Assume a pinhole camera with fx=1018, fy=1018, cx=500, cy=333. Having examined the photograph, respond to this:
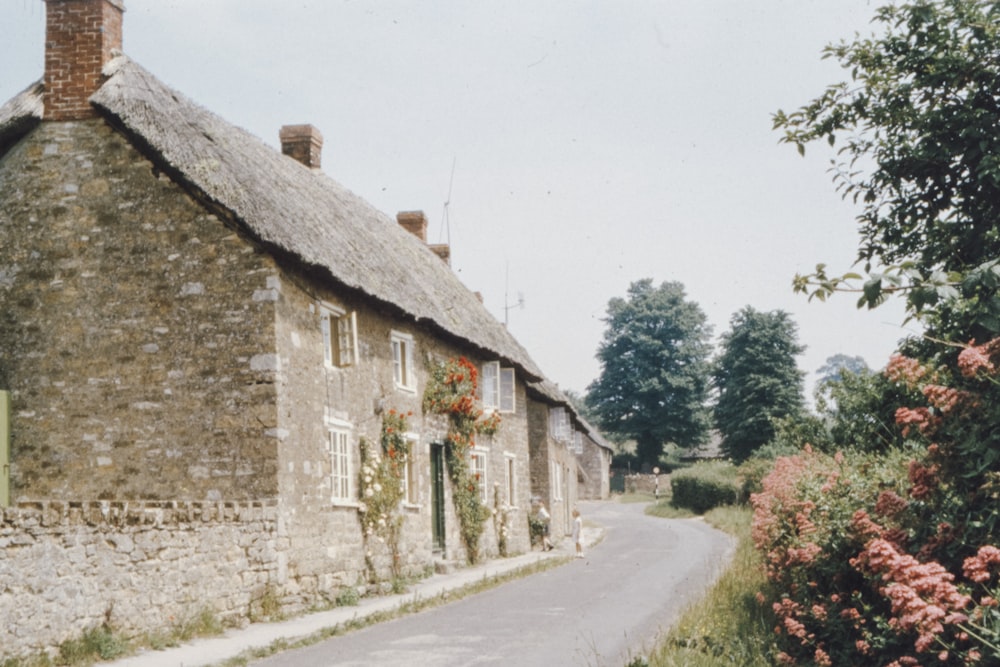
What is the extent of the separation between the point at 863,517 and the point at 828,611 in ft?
2.63

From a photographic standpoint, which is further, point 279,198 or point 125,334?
point 279,198

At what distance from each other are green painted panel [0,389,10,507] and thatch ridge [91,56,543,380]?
418 centimetres

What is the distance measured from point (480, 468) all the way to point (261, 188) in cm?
1099

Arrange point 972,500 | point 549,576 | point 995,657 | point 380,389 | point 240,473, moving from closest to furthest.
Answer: point 995,657 → point 972,500 → point 240,473 → point 380,389 → point 549,576

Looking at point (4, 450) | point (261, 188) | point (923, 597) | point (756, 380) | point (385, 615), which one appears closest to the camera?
point (923, 597)

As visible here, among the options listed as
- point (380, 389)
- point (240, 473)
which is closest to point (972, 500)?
point (240, 473)

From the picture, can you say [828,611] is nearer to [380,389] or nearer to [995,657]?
[995,657]

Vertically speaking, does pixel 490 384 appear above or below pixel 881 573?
above

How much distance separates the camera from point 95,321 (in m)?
15.1

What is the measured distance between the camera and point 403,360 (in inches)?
806

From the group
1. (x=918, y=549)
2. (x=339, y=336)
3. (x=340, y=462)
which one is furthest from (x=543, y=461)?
(x=918, y=549)

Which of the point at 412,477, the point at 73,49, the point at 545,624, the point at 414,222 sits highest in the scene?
the point at 414,222

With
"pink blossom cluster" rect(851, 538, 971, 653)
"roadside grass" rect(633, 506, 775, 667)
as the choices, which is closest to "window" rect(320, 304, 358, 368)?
"roadside grass" rect(633, 506, 775, 667)

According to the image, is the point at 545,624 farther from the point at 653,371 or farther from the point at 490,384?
the point at 653,371
